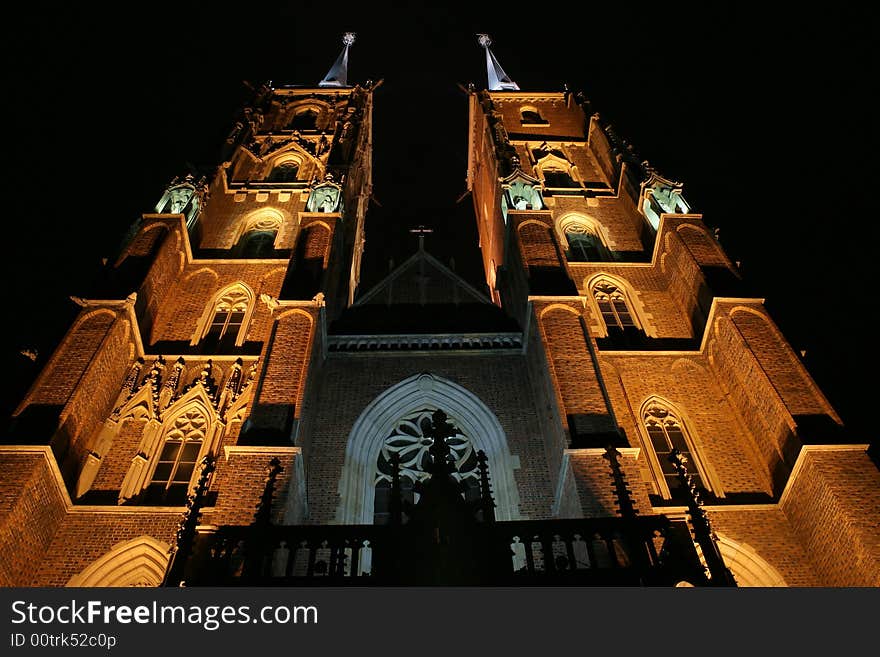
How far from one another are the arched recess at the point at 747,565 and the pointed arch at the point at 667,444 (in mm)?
1228

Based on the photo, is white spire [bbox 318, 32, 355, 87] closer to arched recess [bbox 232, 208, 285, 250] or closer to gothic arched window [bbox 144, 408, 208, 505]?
arched recess [bbox 232, 208, 285, 250]

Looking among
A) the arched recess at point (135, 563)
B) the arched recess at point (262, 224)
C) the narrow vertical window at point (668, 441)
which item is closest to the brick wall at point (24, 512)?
the arched recess at point (135, 563)

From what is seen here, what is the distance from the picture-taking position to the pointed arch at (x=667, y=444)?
517 inches

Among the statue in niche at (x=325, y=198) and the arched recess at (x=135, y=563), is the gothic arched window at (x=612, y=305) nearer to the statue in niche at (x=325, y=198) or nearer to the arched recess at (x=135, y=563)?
the statue in niche at (x=325, y=198)

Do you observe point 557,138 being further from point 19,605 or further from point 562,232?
point 19,605

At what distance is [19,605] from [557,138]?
2501cm

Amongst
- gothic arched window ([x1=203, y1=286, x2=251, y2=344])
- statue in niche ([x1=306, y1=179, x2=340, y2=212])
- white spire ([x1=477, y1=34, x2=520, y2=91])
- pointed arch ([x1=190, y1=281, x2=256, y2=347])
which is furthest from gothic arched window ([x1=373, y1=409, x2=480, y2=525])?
white spire ([x1=477, y1=34, x2=520, y2=91])

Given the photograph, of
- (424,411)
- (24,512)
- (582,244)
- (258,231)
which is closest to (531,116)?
(582,244)

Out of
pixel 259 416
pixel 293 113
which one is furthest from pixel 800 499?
pixel 293 113

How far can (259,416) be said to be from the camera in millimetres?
12156

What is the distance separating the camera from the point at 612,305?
18.2 m

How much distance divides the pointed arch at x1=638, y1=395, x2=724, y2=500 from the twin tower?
55 millimetres

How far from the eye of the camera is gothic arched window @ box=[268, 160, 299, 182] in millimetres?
24938

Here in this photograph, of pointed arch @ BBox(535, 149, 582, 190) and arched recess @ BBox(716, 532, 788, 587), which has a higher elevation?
pointed arch @ BBox(535, 149, 582, 190)
